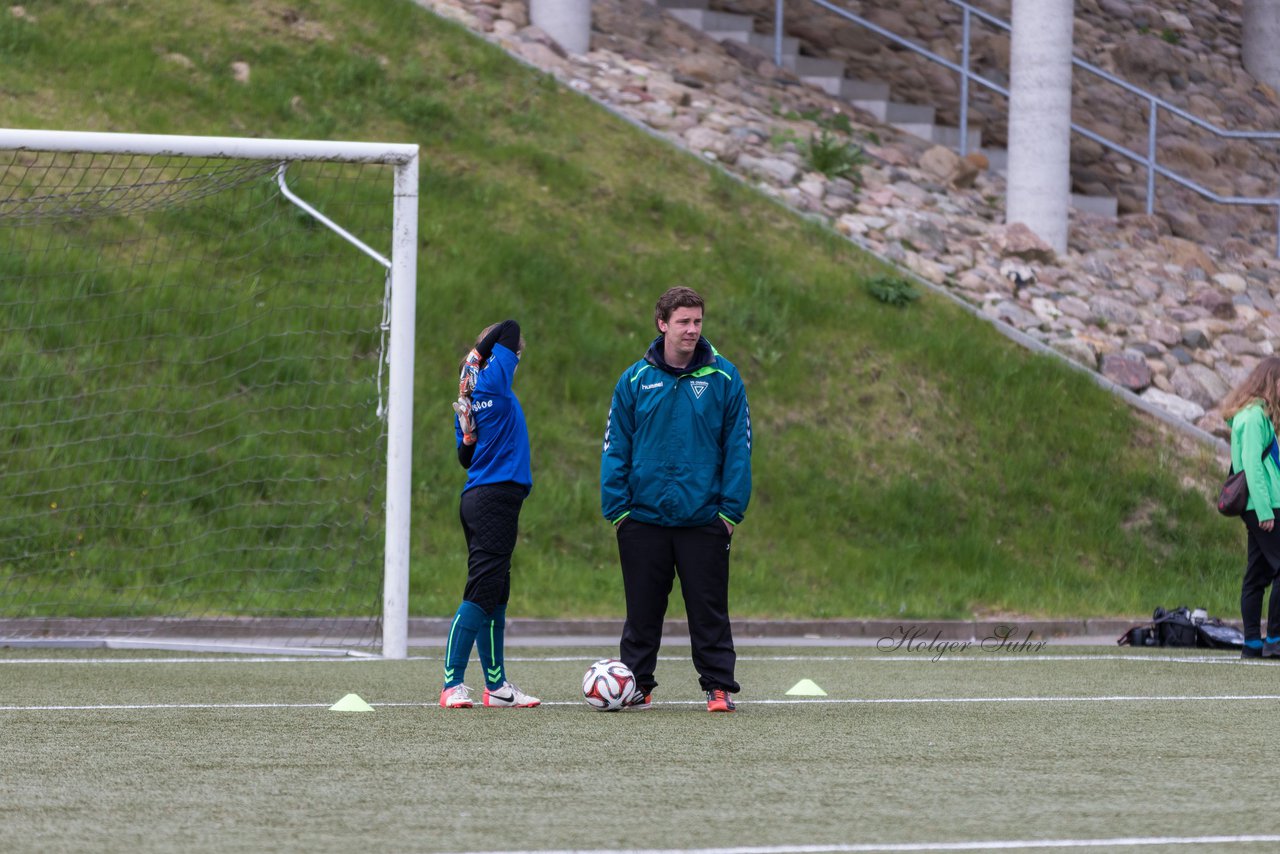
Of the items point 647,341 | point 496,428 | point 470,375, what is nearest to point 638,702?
point 496,428

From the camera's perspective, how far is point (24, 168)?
53.2 ft

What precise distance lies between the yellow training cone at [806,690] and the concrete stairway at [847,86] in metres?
14.7

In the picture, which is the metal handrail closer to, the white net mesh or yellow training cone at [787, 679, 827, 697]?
the white net mesh

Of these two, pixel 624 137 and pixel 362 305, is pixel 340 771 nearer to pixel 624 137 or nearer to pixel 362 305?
pixel 362 305

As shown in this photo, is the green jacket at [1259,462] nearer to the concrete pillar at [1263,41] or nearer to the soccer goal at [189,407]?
the soccer goal at [189,407]

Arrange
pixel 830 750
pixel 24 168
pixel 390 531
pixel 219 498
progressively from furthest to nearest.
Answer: pixel 24 168 → pixel 219 498 → pixel 390 531 → pixel 830 750

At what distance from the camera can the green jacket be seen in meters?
11.0

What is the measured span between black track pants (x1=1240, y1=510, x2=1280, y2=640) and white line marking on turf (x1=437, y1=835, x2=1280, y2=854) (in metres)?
6.82

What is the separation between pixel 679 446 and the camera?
7750 millimetres

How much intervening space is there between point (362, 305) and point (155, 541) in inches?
132

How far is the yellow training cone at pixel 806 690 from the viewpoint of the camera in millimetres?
8828

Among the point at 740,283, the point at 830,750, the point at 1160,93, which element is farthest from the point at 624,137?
the point at 830,750

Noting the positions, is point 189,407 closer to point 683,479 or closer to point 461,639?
point 461,639

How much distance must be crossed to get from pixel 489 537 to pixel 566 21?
47.9 ft
